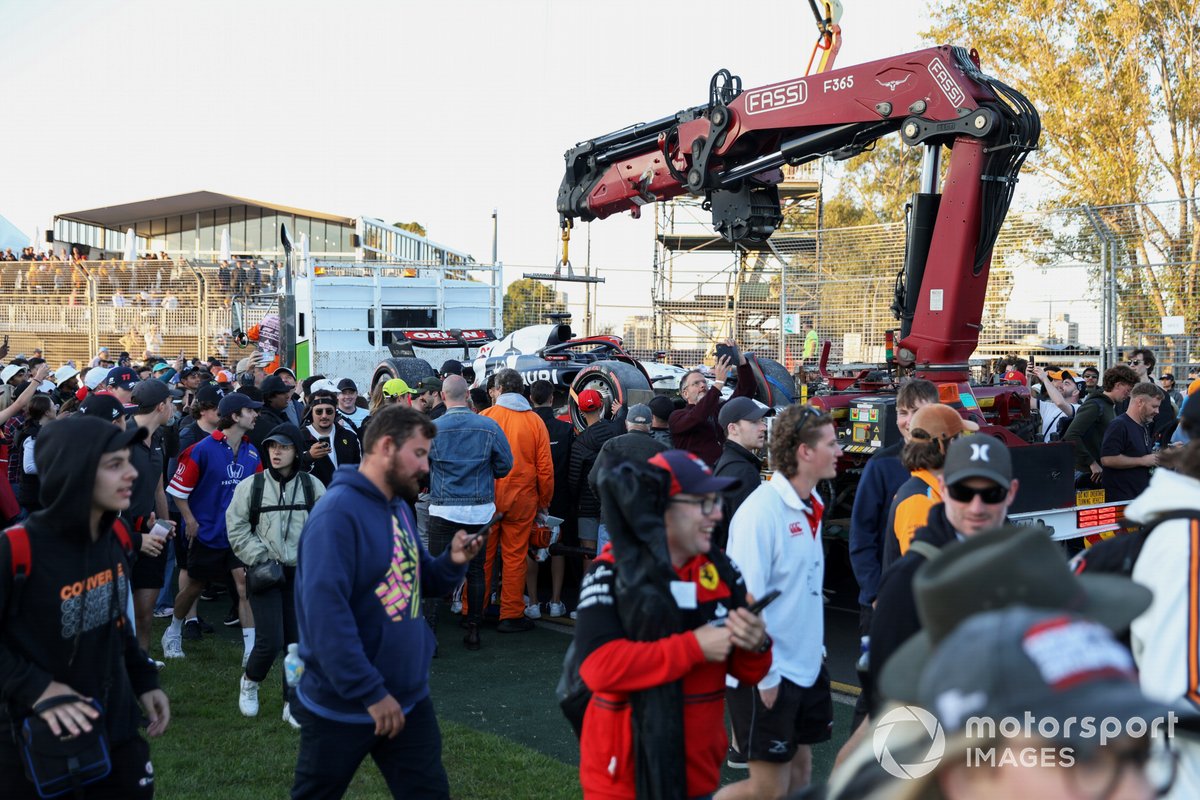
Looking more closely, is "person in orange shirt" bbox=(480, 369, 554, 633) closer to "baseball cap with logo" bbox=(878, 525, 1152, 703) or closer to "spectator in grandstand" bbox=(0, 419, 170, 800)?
"spectator in grandstand" bbox=(0, 419, 170, 800)

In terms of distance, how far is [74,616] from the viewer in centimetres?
336

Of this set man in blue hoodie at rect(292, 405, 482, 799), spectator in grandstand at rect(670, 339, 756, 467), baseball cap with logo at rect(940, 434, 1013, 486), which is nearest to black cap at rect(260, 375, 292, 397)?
spectator in grandstand at rect(670, 339, 756, 467)

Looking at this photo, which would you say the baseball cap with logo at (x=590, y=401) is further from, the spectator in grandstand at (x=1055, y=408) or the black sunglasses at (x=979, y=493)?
the black sunglasses at (x=979, y=493)

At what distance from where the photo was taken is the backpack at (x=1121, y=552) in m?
2.79

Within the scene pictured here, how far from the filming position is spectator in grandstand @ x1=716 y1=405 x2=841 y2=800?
Result: 4289 millimetres

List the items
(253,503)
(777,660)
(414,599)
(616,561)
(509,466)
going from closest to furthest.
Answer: (616,561) < (414,599) < (777,660) < (253,503) < (509,466)

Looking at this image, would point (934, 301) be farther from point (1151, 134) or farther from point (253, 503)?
point (1151, 134)

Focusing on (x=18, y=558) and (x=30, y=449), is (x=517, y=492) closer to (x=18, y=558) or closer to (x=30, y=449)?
(x=30, y=449)

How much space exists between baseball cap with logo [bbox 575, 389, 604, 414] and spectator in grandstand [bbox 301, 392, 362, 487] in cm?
234

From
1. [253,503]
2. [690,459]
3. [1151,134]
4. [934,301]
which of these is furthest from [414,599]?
[1151,134]

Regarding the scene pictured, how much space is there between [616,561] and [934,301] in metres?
6.33

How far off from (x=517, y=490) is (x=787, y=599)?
480 cm

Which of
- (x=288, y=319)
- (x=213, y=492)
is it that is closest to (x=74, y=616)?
(x=213, y=492)

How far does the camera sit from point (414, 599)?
404 centimetres
